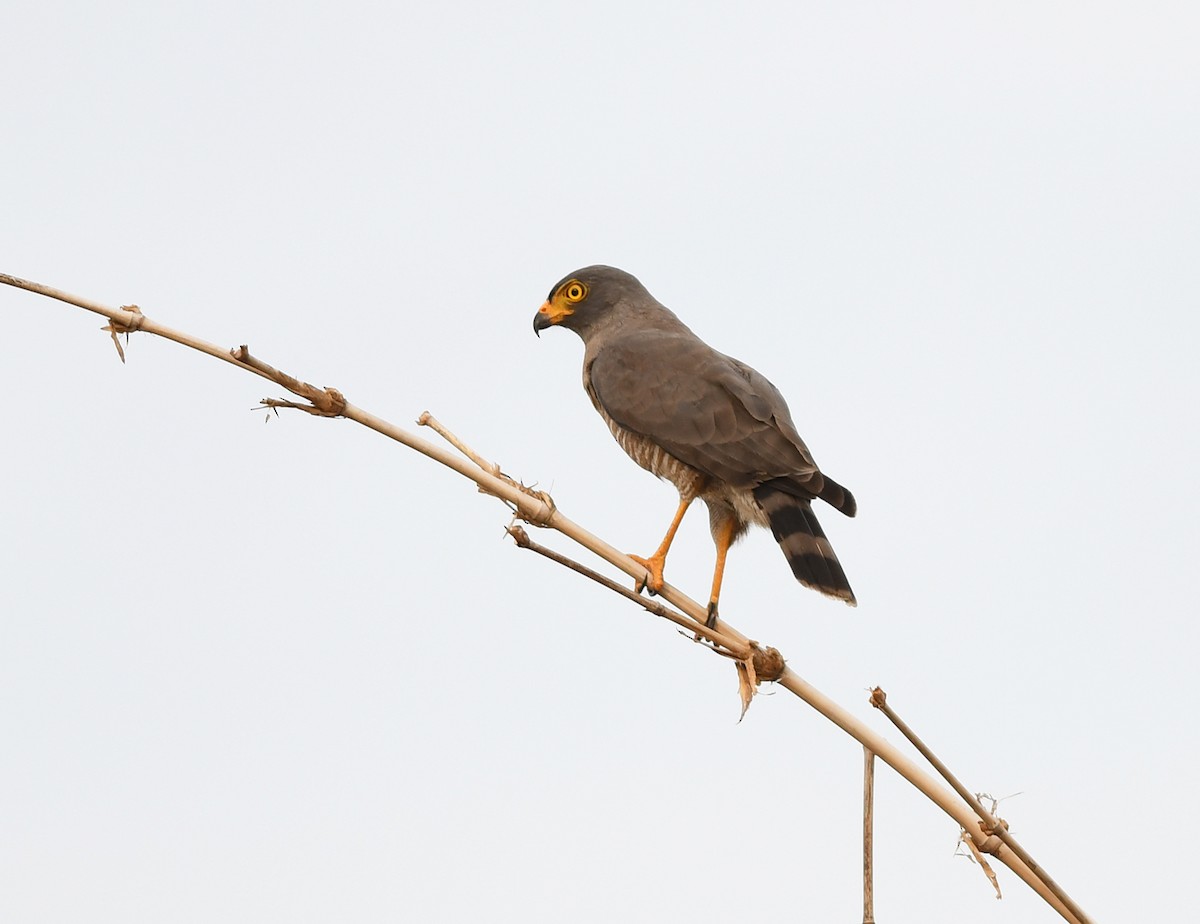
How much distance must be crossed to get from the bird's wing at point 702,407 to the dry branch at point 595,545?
1361mm

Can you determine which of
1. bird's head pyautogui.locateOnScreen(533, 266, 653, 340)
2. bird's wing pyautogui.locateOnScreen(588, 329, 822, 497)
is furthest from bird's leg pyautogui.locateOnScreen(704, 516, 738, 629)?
bird's head pyautogui.locateOnScreen(533, 266, 653, 340)

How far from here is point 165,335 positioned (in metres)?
3.04

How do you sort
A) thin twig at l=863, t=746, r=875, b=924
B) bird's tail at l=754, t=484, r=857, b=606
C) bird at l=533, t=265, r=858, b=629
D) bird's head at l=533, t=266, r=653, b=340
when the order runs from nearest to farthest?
thin twig at l=863, t=746, r=875, b=924
bird's tail at l=754, t=484, r=857, b=606
bird at l=533, t=265, r=858, b=629
bird's head at l=533, t=266, r=653, b=340

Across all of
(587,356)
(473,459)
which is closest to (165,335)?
(473,459)

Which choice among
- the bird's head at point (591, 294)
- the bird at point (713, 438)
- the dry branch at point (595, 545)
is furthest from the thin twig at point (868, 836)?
the bird's head at point (591, 294)

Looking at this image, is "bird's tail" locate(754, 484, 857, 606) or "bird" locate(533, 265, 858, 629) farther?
"bird" locate(533, 265, 858, 629)

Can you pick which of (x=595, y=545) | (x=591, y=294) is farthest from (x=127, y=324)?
(x=591, y=294)

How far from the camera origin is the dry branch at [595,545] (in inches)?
105

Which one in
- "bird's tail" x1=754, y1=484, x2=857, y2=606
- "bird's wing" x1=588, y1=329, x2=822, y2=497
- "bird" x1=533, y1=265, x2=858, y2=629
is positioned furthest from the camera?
"bird's wing" x1=588, y1=329, x2=822, y2=497

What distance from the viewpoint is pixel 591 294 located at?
6199 mm

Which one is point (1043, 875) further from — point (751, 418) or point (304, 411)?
point (751, 418)

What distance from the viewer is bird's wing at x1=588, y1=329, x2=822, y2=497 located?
16.0ft

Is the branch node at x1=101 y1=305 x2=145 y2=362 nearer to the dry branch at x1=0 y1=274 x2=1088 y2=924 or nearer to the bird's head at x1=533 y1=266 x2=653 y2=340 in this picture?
the dry branch at x1=0 y1=274 x2=1088 y2=924

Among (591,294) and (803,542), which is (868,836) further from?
(591,294)
